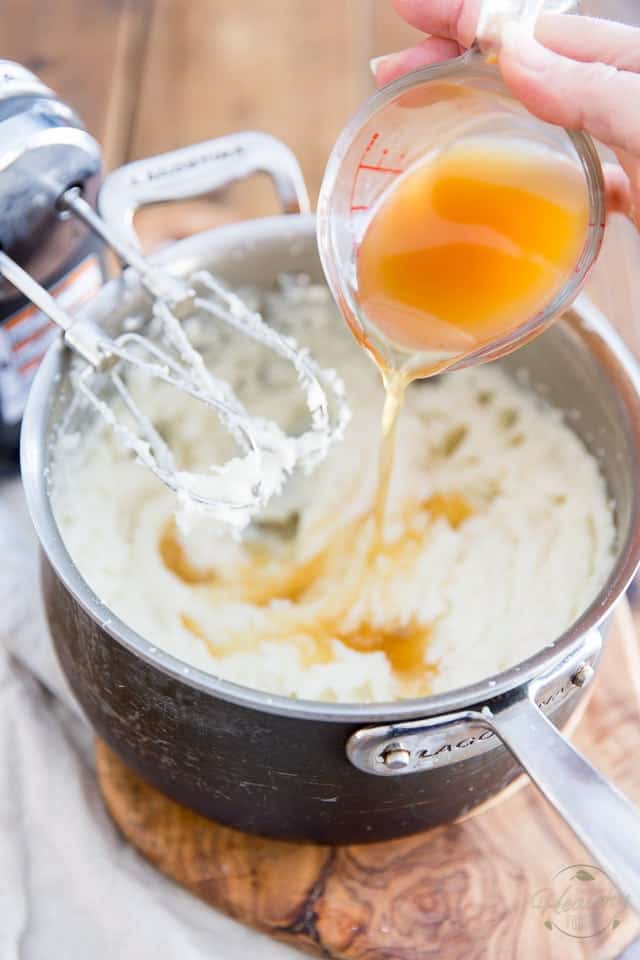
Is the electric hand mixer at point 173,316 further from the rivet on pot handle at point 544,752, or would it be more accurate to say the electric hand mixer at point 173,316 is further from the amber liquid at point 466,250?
the rivet on pot handle at point 544,752

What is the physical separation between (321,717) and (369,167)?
35 cm

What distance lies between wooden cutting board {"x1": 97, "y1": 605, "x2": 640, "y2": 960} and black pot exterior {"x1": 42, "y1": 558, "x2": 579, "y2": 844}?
0.13 ft

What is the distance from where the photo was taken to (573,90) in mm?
570

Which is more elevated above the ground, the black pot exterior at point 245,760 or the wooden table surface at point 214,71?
the wooden table surface at point 214,71

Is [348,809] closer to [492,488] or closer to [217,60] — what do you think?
[492,488]

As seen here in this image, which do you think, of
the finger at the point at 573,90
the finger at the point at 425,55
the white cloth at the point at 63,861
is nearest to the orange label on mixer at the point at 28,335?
the white cloth at the point at 63,861

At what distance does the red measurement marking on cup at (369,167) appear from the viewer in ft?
2.25

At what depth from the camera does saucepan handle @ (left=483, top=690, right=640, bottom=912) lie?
0.51 meters

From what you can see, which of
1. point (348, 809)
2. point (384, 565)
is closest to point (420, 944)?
point (348, 809)

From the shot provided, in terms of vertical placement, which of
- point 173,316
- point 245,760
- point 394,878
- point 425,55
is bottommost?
point 394,878

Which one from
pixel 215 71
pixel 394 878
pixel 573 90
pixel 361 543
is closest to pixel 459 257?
pixel 573 90

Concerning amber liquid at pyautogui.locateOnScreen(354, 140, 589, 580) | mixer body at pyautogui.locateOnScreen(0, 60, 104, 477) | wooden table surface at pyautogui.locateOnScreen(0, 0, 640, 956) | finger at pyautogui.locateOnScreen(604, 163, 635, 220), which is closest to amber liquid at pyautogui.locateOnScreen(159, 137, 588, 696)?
amber liquid at pyautogui.locateOnScreen(354, 140, 589, 580)

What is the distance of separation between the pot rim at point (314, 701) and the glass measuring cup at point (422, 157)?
11cm

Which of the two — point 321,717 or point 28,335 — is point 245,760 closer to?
point 321,717
